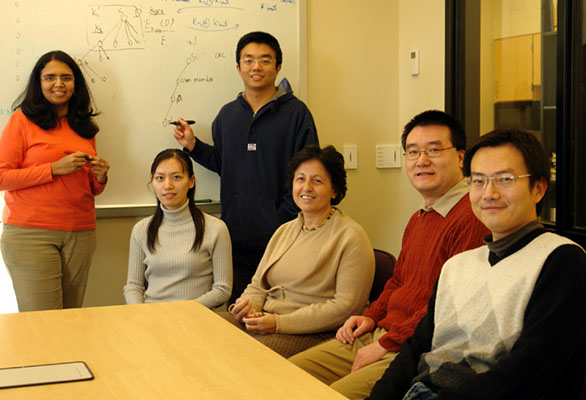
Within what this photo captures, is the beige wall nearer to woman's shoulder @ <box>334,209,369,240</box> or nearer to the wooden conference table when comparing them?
woman's shoulder @ <box>334,209,369,240</box>

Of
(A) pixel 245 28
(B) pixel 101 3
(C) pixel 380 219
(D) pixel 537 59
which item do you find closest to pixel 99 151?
(B) pixel 101 3

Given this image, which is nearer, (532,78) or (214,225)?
(214,225)

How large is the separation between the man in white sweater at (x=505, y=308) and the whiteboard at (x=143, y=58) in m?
2.03

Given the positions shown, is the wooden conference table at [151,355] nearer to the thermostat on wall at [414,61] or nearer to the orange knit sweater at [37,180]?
the orange knit sweater at [37,180]

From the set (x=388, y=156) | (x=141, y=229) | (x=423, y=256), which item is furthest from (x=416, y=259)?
(x=388, y=156)

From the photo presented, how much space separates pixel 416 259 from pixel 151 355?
91 cm

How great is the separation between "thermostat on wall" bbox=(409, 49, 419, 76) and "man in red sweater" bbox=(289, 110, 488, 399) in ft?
5.47

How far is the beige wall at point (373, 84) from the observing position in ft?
11.9

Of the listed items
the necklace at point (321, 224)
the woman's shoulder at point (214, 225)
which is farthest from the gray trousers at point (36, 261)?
the necklace at point (321, 224)

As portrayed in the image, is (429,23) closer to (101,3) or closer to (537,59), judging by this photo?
(537,59)

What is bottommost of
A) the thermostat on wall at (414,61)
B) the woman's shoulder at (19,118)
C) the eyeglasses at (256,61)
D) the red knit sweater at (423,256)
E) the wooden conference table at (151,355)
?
the wooden conference table at (151,355)

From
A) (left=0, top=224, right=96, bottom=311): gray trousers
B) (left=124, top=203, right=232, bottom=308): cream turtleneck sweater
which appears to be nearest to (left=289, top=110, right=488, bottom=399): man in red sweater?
(left=124, top=203, right=232, bottom=308): cream turtleneck sweater

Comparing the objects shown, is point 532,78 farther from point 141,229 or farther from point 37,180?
point 37,180

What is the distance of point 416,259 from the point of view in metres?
2.03
